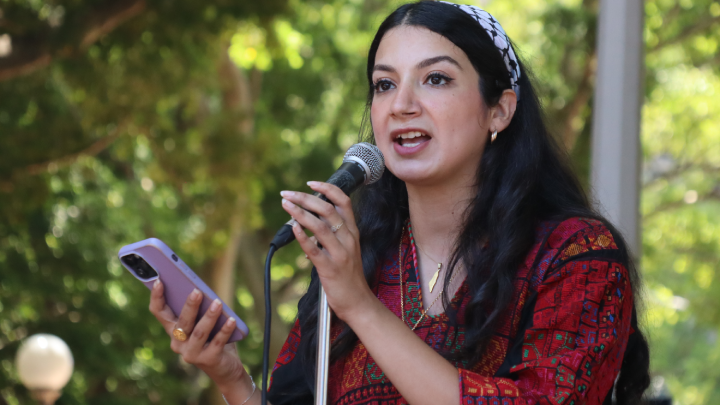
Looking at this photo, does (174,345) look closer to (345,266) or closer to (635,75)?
(345,266)

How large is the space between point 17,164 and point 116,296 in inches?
229

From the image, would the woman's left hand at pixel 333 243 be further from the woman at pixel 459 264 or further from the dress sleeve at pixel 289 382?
the dress sleeve at pixel 289 382

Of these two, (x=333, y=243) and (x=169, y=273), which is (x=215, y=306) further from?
(x=333, y=243)

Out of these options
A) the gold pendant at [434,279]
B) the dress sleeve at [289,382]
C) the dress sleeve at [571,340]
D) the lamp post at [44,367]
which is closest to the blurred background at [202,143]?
the lamp post at [44,367]

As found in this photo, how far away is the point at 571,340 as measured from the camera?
5.38ft

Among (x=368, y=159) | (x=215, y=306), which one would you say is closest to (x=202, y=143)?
(x=215, y=306)

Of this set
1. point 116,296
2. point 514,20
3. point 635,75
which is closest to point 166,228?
point 116,296

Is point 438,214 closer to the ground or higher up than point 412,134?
closer to the ground

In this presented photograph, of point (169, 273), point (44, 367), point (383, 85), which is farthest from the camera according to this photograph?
point (44, 367)

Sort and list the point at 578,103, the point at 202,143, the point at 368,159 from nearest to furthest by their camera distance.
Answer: the point at 368,159
the point at 202,143
the point at 578,103

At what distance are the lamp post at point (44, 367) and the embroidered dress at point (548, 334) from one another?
5835 millimetres

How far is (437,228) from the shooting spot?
2096 mm

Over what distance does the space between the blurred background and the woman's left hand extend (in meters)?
4.59

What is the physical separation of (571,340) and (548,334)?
0.05 meters
